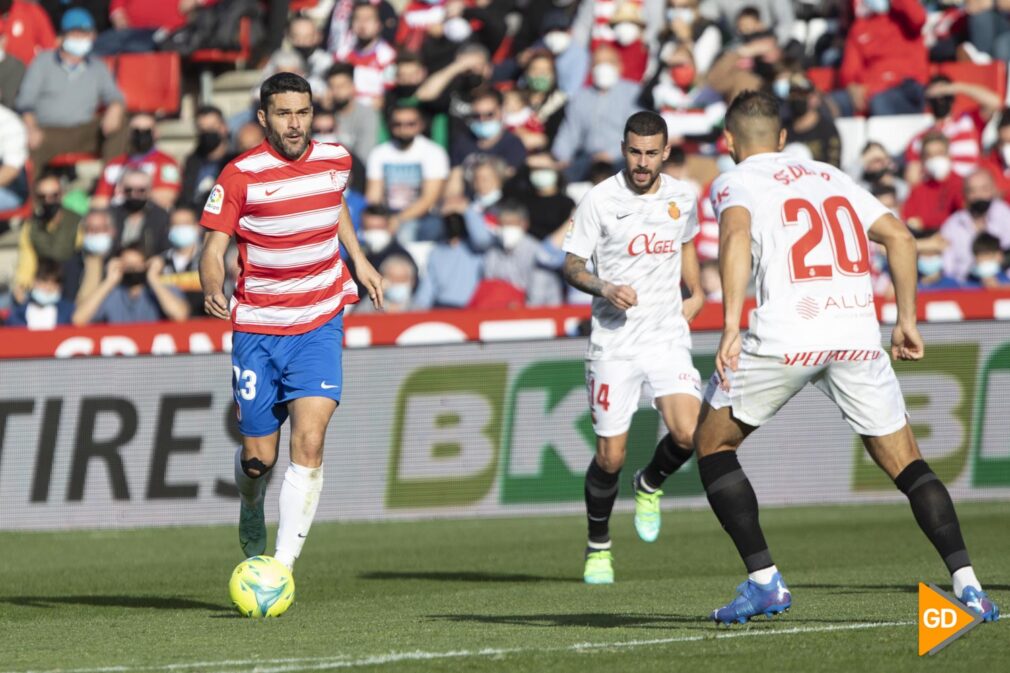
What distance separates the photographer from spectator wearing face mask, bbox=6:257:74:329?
18.1m

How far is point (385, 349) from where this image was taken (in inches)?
620

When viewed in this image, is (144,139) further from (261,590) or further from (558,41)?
(261,590)

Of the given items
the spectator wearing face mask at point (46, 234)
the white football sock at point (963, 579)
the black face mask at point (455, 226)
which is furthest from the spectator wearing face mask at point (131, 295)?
the white football sock at point (963, 579)

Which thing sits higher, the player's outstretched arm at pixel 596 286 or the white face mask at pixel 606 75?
the white face mask at pixel 606 75

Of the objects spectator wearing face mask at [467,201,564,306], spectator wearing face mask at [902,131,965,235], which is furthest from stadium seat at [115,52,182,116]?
spectator wearing face mask at [902,131,965,235]

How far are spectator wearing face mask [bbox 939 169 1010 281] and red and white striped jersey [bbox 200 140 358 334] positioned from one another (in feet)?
29.7

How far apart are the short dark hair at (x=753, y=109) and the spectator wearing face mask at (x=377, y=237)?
10.1 metres

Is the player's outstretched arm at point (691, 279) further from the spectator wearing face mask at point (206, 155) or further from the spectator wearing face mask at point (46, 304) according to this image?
the spectator wearing face mask at point (206, 155)

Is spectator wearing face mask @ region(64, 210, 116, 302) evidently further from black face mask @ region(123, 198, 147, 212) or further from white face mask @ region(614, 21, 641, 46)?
white face mask @ region(614, 21, 641, 46)

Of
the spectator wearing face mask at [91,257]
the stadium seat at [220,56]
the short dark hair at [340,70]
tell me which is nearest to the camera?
the spectator wearing face mask at [91,257]

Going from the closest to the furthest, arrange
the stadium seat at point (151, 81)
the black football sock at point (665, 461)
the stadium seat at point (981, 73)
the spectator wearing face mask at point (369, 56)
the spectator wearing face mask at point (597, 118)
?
the black football sock at point (665, 461) → the stadium seat at point (981, 73) → the spectator wearing face mask at point (597, 118) → the spectator wearing face mask at point (369, 56) → the stadium seat at point (151, 81)

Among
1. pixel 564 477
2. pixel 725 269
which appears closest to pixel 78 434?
pixel 564 477

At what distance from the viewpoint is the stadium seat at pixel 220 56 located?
860 inches

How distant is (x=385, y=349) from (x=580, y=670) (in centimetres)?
943
